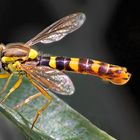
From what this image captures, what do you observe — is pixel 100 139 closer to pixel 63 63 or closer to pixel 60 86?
pixel 60 86

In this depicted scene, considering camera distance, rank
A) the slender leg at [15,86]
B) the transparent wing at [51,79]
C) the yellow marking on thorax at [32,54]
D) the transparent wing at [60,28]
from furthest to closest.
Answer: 1. the transparent wing at [60,28]
2. the yellow marking on thorax at [32,54]
3. the transparent wing at [51,79]
4. the slender leg at [15,86]

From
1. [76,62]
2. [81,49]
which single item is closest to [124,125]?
[81,49]

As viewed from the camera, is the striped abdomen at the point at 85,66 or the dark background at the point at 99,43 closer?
the striped abdomen at the point at 85,66

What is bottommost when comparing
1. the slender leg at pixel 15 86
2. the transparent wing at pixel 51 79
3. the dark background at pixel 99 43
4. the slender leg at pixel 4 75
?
the dark background at pixel 99 43

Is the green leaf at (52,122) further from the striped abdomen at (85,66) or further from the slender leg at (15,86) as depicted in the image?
the striped abdomen at (85,66)

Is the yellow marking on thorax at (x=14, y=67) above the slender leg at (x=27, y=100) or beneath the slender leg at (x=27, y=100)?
beneath

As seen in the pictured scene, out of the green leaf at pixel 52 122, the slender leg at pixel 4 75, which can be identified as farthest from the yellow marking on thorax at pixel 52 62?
the green leaf at pixel 52 122

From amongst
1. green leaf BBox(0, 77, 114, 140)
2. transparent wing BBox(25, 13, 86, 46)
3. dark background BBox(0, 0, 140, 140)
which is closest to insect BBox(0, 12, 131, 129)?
transparent wing BBox(25, 13, 86, 46)

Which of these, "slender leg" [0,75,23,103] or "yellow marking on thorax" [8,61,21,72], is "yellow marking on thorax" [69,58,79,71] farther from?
"slender leg" [0,75,23,103]

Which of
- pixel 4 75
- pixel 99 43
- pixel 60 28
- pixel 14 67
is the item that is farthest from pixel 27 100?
pixel 99 43
